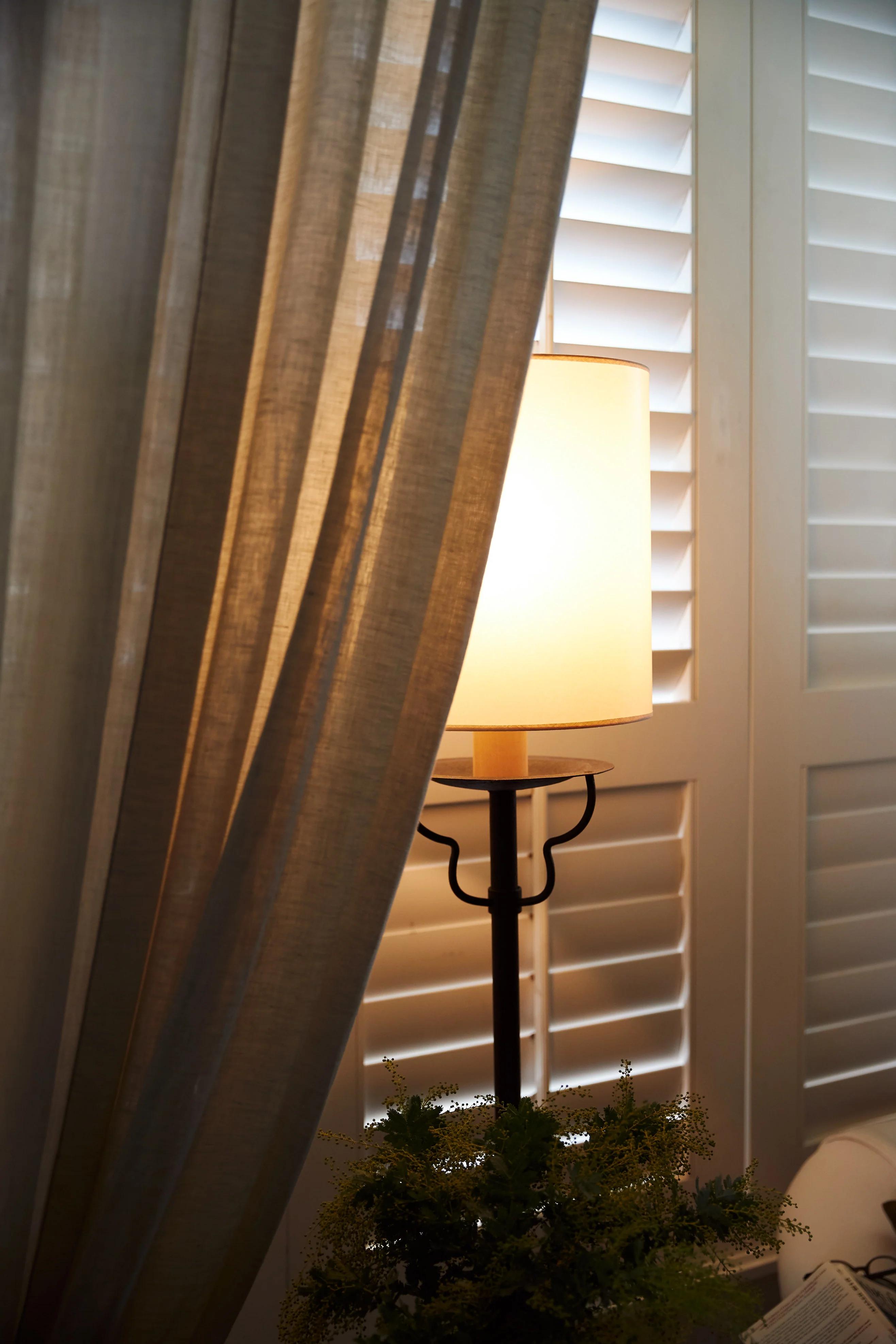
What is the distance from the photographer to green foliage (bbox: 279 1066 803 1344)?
614 millimetres

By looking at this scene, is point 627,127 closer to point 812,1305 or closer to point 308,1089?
point 308,1089

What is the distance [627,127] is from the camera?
4.25 feet

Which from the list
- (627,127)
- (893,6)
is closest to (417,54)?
(627,127)

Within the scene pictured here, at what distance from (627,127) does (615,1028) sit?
4.02ft

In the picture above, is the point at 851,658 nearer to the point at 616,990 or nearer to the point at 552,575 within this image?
the point at 616,990

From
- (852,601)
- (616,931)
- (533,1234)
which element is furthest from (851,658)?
(533,1234)

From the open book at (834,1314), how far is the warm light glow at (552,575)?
0.68m

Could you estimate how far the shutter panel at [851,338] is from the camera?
1436 millimetres

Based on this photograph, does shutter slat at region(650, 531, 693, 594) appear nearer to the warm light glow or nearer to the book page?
the warm light glow

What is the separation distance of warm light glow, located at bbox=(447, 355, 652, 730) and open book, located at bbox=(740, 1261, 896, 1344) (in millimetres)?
682

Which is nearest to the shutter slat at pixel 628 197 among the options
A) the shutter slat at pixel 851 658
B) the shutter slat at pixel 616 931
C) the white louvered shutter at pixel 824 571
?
the white louvered shutter at pixel 824 571

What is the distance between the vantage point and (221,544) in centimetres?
69

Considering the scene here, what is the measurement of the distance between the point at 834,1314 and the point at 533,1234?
57 cm

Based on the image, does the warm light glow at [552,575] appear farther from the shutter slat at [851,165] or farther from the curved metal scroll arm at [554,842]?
the shutter slat at [851,165]
